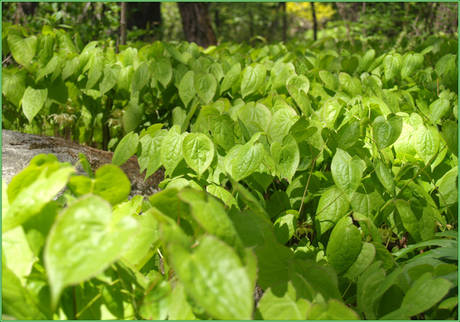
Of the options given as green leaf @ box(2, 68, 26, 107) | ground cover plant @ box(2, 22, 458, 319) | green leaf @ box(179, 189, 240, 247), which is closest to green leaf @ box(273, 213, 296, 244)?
ground cover plant @ box(2, 22, 458, 319)

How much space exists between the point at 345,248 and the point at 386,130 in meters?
0.39

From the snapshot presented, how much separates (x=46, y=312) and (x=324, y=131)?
0.87 m

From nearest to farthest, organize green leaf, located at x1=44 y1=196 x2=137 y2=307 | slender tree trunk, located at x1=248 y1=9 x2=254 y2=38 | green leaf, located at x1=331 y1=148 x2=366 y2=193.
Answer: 1. green leaf, located at x1=44 y1=196 x2=137 y2=307
2. green leaf, located at x1=331 y1=148 x2=366 y2=193
3. slender tree trunk, located at x1=248 y1=9 x2=254 y2=38

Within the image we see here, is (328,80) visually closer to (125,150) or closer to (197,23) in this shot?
(125,150)

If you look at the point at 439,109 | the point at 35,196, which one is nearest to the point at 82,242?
the point at 35,196

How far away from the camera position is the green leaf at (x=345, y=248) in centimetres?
93

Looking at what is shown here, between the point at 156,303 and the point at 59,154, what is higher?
the point at 156,303

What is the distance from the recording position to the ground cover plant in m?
0.54

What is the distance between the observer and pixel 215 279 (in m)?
0.50

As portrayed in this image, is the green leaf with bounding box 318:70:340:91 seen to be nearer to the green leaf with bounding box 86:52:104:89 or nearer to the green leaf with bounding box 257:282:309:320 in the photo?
the green leaf with bounding box 86:52:104:89

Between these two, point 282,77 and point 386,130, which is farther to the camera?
point 282,77

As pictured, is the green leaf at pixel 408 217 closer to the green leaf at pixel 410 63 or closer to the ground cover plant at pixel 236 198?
the ground cover plant at pixel 236 198

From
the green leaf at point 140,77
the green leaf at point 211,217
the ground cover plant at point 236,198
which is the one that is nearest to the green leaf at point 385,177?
the ground cover plant at point 236,198

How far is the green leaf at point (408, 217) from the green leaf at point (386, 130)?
17 cm
